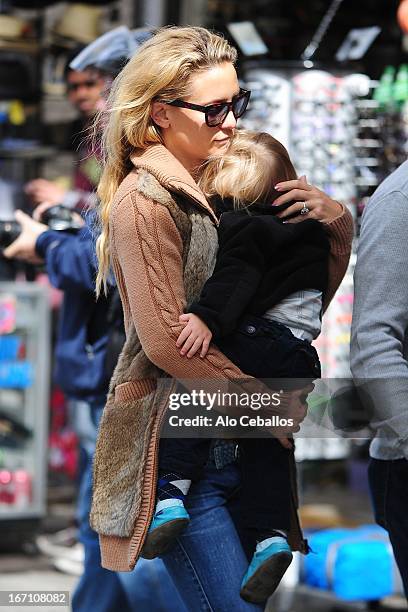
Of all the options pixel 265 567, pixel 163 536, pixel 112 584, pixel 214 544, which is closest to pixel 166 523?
pixel 163 536

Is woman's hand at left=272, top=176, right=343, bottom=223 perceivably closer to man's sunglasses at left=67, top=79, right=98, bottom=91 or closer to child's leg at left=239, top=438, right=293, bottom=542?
child's leg at left=239, top=438, right=293, bottom=542

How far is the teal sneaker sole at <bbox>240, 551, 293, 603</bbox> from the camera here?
102 inches

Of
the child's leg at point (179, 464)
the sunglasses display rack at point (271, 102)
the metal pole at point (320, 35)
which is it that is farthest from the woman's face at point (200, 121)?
the metal pole at point (320, 35)

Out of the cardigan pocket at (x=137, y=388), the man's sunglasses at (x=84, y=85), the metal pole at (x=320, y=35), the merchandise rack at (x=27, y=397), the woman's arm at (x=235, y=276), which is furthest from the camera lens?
the merchandise rack at (x=27, y=397)

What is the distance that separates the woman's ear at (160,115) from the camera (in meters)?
2.72

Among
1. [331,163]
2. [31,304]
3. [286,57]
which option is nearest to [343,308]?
[331,163]

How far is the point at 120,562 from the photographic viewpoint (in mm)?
2645

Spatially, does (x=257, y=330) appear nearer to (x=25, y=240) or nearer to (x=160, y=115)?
(x=160, y=115)

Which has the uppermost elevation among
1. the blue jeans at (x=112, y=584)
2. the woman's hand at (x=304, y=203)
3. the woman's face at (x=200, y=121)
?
the woman's face at (x=200, y=121)

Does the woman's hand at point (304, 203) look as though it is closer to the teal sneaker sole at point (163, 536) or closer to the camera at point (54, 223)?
the teal sneaker sole at point (163, 536)

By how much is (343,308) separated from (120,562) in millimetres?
2232

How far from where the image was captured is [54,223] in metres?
4.00

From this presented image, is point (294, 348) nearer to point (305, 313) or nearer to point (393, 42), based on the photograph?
point (305, 313)

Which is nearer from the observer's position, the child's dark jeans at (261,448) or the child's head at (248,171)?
the child's dark jeans at (261,448)
